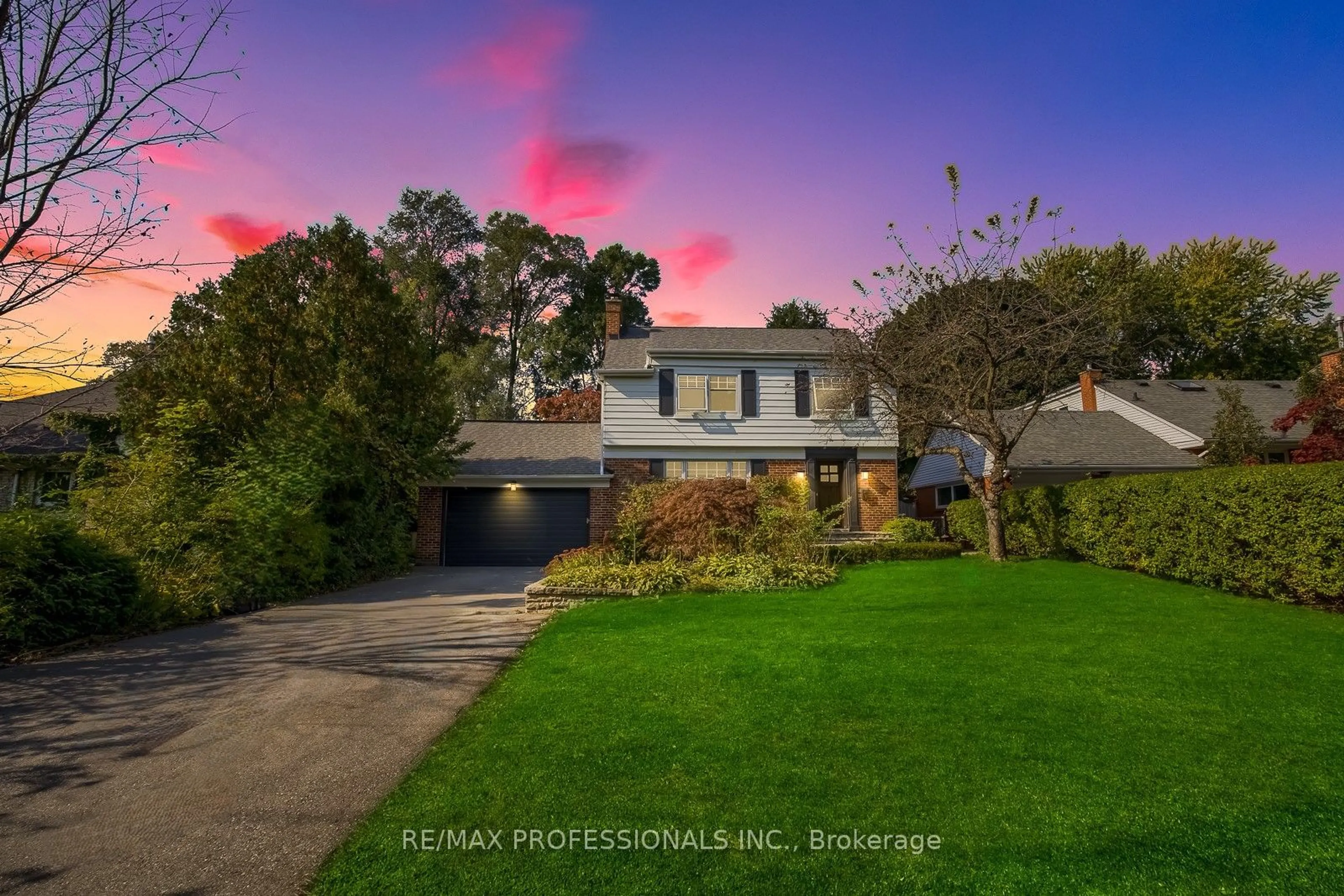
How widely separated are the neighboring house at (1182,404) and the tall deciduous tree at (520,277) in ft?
86.4

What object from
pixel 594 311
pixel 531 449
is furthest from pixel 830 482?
pixel 594 311

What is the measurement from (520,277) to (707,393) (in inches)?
874

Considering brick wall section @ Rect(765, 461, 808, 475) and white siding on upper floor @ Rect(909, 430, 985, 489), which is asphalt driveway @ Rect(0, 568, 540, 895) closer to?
brick wall section @ Rect(765, 461, 808, 475)

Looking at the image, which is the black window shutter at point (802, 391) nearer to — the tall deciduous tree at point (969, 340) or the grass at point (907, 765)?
the tall deciduous tree at point (969, 340)

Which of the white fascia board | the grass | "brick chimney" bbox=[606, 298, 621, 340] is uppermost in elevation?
"brick chimney" bbox=[606, 298, 621, 340]

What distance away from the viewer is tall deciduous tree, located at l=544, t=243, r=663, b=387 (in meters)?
36.0

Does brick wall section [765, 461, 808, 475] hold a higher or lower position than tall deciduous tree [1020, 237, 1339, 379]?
lower

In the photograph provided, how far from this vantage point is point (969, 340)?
13.9 metres

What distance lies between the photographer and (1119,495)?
39.5ft

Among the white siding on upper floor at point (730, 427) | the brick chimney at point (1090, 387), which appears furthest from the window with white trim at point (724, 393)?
the brick chimney at point (1090, 387)

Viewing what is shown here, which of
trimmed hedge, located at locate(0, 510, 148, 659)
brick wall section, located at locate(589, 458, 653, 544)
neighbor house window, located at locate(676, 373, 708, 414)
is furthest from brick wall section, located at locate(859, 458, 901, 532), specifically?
trimmed hedge, located at locate(0, 510, 148, 659)

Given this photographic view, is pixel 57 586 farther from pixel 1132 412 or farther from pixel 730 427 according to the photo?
pixel 1132 412

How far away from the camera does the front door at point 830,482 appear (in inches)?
798

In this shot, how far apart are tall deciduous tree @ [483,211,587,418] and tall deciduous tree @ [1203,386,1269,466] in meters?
Result: 30.0
